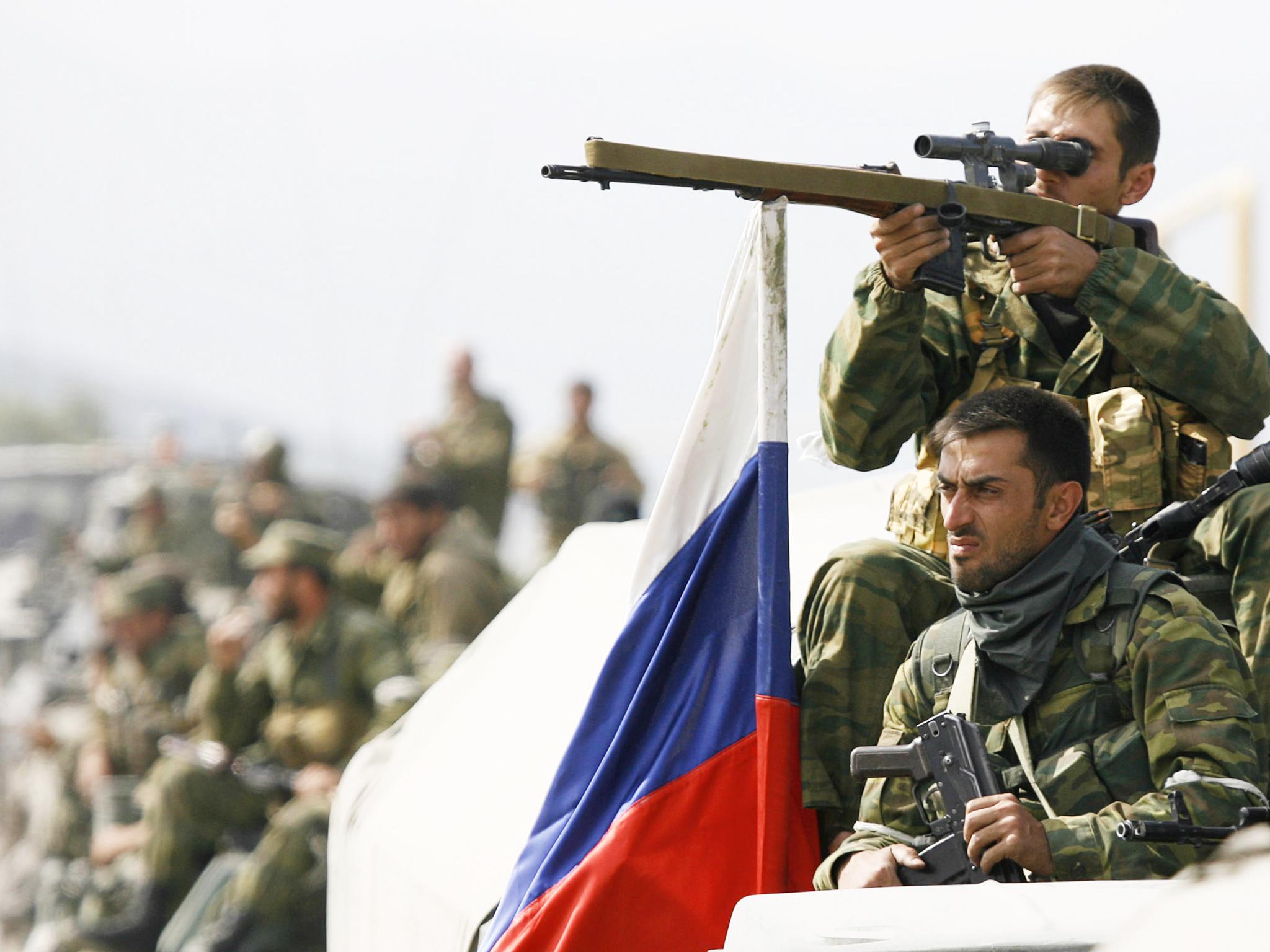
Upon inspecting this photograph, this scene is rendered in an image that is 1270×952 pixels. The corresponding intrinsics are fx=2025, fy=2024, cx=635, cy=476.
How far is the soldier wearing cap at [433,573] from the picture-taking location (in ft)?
34.7

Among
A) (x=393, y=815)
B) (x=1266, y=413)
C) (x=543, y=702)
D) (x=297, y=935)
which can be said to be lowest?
(x=297, y=935)

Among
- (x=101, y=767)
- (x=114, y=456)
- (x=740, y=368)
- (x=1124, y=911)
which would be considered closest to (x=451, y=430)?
(x=101, y=767)

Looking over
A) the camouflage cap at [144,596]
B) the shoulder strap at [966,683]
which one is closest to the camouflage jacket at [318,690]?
the camouflage cap at [144,596]

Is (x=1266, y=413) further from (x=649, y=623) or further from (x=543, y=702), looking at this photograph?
(x=543, y=702)

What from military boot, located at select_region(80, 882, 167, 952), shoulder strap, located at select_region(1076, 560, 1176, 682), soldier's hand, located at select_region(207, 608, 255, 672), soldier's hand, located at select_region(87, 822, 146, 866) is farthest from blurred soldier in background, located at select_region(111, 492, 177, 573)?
shoulder strap, located at select_region(1076, 560, 1176, 682)

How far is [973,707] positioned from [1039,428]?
0.54 m

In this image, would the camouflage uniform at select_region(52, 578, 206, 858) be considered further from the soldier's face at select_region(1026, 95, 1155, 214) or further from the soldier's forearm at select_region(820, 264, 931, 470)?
the soldier's face at select_region(1026, 95, 1155, 214)

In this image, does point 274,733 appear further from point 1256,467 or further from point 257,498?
point 1256,467

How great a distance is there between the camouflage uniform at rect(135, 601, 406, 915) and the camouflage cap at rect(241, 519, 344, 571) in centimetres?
28

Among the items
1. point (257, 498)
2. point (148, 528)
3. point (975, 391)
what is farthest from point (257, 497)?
point (975, 391)

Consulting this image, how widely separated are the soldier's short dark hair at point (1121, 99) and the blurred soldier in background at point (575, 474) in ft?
25.7

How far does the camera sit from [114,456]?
58.1ft

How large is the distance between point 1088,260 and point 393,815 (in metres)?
2.92

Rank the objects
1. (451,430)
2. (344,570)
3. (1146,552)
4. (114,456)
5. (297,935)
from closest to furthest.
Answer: (1146,552)
(297,935)
(344,570)
(451,430)
(114,456)
